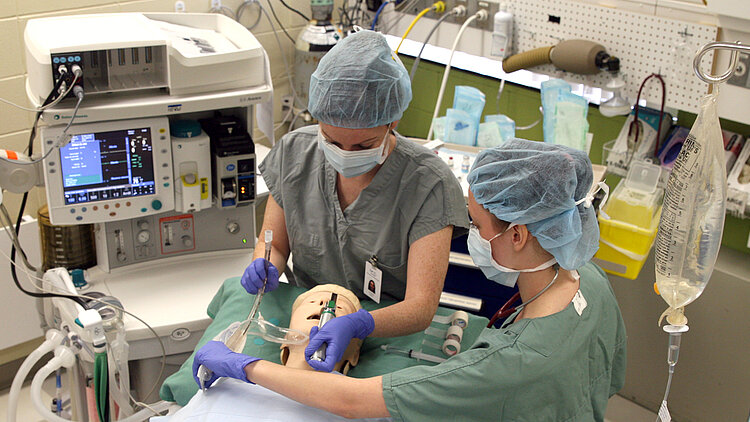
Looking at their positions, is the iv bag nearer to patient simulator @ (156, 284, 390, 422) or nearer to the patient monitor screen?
patient simulator @ (156, 284, 390, 422)

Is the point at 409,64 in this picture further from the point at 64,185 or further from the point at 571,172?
the point at 571,172

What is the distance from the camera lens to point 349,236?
6.32 ft

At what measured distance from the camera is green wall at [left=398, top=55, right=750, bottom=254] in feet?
8.71

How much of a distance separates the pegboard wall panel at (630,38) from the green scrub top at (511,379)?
4.79 ft

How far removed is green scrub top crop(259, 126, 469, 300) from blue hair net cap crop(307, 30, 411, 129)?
170 millimetres

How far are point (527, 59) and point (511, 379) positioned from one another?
6.10 feet

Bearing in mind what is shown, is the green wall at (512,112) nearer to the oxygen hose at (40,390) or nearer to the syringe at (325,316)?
the syringe at (325,316)

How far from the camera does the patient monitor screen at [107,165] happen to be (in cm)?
201

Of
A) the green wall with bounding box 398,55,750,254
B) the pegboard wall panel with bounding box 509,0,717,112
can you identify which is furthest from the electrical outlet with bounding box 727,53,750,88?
the green wall with bounding box 398,55,750,254

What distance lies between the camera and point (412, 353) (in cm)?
181

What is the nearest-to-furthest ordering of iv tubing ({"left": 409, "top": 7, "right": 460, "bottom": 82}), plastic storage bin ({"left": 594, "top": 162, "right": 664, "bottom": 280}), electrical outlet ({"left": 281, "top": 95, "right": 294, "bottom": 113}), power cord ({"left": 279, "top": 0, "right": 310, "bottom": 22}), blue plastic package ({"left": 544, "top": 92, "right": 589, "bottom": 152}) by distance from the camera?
plastic storage bin ({"left": 594, "top": 162, "right": 664, "bottom": 280}) → blue plastic package ({"left": 544, "top": 92, "right": 589, "bottom": 152}) → iv tubing ({"left": 409, "top": 7, "right": 460, "bottom": 82}) → power cord ({"left": 279, "top": 0, "right": 310, "bottom": 22}) → electrical outlet ({"left": 281, "top": 95, "right": 294, "bottom": 113})

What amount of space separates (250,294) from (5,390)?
1.68 metres

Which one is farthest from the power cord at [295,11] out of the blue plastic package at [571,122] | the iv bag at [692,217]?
the iv bag at [692,217]

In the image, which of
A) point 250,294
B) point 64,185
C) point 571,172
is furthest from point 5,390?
point 571,172
